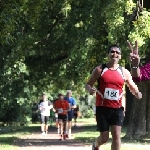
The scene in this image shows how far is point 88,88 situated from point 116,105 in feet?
1.82

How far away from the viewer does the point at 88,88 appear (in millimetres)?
9172

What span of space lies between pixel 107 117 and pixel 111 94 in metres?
0.44

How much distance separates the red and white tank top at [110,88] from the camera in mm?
9117

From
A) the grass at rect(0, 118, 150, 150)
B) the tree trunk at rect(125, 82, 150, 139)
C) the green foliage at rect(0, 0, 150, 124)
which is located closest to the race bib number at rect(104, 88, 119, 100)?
the green foliage at rect(0, 0, 150, 124)

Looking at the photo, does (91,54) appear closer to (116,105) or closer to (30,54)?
(116,105)

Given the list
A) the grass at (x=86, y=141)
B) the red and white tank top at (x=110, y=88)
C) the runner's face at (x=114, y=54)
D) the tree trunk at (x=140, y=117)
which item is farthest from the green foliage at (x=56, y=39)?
the red and white tank top at (x=110, y=88)

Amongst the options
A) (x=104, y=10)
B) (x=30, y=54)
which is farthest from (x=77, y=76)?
(x=104, y=10)

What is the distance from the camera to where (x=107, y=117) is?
365 inches

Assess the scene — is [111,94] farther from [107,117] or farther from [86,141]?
[86,141]

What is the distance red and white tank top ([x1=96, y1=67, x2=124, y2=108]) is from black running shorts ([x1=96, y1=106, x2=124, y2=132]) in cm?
7

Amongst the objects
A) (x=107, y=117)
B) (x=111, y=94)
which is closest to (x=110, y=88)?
(x=111, y=94)

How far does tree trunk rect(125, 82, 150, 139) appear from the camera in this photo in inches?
787

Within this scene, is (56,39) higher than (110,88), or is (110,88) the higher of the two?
(56,39)

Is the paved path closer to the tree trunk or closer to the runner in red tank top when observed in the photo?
the tree trunk
